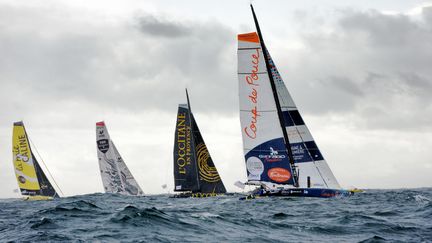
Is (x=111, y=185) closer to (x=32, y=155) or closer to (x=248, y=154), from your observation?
(x=32, y=155)

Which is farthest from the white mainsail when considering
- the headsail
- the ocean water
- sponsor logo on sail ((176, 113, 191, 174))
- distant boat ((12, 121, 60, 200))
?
distant boat ((12, 121, 60, 200))

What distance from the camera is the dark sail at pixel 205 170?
181 feet

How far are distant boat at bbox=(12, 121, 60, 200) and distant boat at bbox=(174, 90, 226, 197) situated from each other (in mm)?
20248

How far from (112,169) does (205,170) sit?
1958 centimetres

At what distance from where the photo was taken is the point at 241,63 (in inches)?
1358

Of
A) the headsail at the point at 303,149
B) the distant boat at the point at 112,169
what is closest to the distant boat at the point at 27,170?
the distant boat at the point at 112,169

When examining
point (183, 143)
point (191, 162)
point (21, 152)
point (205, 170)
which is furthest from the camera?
point (21, 152)

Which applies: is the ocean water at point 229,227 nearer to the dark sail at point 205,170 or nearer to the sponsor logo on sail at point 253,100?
the sponsor logo on sail at point 253,100

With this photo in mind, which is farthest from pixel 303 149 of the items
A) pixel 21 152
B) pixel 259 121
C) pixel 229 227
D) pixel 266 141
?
pixel 21 152

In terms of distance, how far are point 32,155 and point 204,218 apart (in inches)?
1990

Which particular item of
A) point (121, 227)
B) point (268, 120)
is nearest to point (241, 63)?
point (268, 120)

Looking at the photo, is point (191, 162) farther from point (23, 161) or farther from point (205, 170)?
point (23, 161)

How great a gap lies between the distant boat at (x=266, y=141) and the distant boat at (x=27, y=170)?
4004 cm

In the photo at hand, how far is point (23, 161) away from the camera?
217 feet
